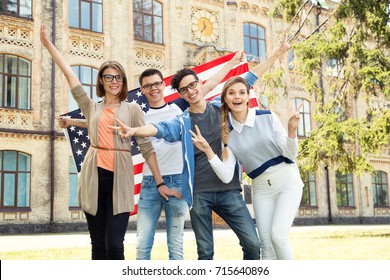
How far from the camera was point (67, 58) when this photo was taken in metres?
19.3

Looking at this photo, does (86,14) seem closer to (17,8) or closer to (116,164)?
(17,8)

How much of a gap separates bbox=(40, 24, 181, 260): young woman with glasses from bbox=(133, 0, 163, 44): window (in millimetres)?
17865

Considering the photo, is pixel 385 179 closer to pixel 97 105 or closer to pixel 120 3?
pixel 120 3

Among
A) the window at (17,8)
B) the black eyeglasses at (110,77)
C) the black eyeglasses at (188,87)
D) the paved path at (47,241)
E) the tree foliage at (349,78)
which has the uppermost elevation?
the window at (17,8)

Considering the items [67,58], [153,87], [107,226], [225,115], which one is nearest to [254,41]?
[67,58]

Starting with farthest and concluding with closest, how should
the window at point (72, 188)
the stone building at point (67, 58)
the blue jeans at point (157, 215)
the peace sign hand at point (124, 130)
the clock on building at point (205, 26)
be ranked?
the clock on building at point (205, 26) → the window at point (72, 188) → the stone building at point (67, 58) → the blue jeans at point (157, 215) → the peace sign hand at point (124, 130)

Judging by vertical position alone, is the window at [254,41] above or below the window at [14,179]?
above

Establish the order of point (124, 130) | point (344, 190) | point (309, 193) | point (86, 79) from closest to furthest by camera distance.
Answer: point (124, 130) → point (86, 79) → point (309, 193) → point (344, 190)

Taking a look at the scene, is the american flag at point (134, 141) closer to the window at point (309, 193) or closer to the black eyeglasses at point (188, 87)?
the black eyeglasses at point (188, 87)

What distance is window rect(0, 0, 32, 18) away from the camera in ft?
60.1

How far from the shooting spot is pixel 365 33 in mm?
13680

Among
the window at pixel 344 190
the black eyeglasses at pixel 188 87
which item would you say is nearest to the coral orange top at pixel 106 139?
the black eyeglasses at pixel 188 87

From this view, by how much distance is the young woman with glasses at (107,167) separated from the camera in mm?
3852

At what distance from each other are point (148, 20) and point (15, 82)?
22.3ft
